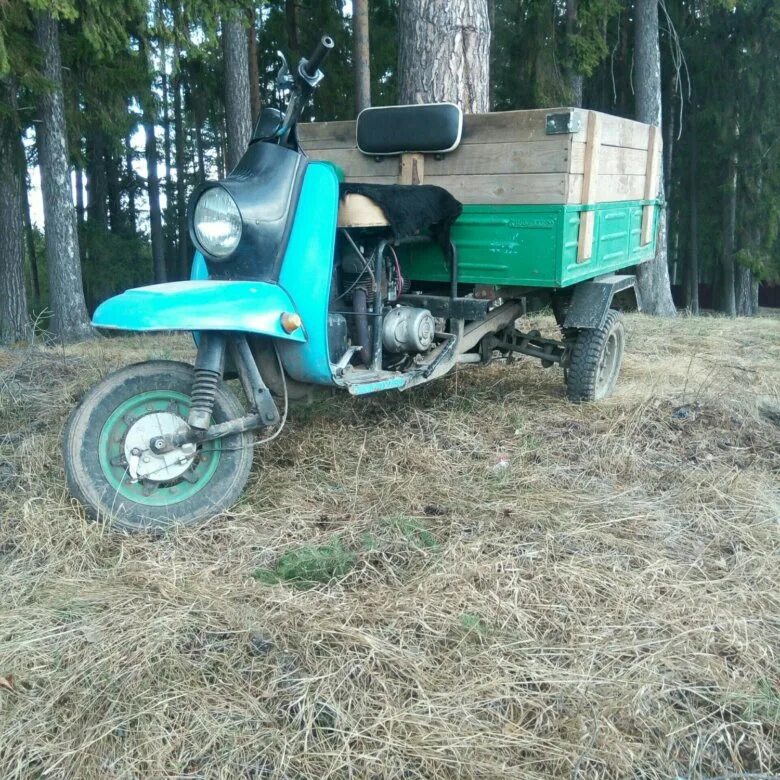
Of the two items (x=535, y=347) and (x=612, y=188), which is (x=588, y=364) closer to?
(x=535, y=347)

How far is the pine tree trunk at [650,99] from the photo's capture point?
12297mm

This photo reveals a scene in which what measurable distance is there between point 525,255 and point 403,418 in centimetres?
114

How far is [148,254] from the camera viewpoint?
23.0 m

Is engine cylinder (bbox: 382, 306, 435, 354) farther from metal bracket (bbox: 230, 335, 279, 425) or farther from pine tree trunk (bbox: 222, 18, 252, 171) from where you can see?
pine tree trunk (bbox: 222, 18, 252, 171)

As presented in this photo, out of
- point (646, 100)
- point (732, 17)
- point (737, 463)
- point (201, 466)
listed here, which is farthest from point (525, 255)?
point (732, 17)

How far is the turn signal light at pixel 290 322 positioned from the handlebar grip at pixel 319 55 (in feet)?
3.56

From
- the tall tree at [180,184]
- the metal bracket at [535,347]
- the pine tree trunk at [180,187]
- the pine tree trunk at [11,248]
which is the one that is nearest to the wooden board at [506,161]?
the metal bracket at [535,347]

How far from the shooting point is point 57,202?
1013 centimetres

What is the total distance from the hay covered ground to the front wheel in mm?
123

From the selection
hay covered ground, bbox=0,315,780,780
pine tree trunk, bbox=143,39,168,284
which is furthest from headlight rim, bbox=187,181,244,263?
pine tree trunk, bbox=143,39,168,284

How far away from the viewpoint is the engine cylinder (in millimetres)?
4176

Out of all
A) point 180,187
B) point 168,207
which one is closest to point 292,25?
point 180,187

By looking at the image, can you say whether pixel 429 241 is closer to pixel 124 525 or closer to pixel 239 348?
pixel 239 348

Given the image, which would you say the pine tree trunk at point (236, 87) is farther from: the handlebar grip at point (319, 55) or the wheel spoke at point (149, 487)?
the wheel spoke at point (149, 487)
